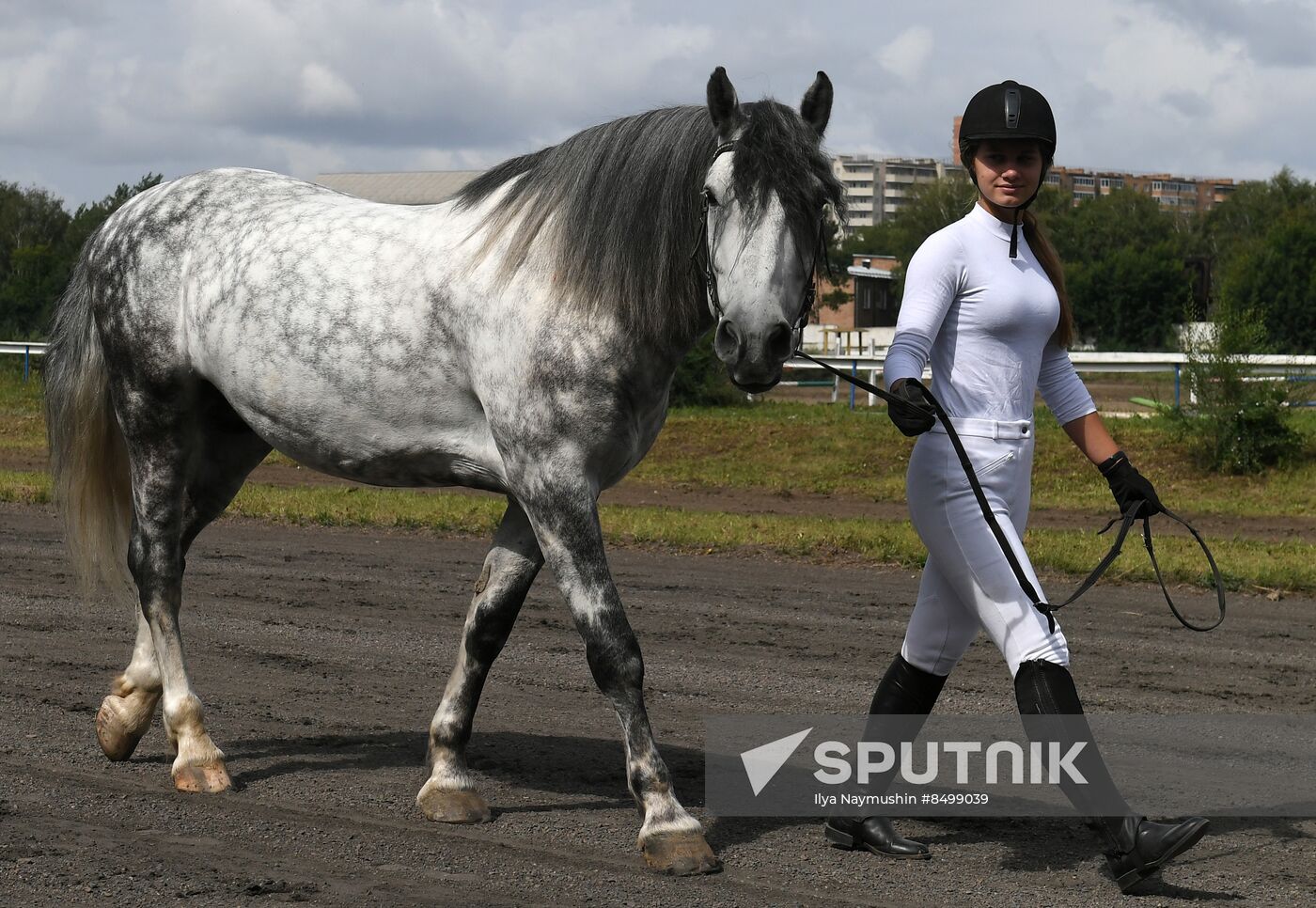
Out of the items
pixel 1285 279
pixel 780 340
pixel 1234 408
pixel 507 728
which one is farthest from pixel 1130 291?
pixel 780 340

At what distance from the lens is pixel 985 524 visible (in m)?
4.10

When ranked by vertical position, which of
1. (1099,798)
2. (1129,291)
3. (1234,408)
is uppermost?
(1099,798)

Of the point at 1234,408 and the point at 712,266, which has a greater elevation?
the point at 712,266

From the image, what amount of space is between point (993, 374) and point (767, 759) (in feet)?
6.19

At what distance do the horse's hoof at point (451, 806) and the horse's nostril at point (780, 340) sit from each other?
5.84ft

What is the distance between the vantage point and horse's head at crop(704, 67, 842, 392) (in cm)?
384

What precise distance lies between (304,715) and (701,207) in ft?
9.75

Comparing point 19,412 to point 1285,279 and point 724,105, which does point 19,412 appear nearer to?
point 724,105

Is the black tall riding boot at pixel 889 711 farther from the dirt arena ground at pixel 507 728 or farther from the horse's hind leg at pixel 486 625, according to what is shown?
the horse's hind leg at pixel 486 625

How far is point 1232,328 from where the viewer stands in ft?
53.9

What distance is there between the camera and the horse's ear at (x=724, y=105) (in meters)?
4.05

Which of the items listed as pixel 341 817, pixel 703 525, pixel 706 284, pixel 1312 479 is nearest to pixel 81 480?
pixel 341 817

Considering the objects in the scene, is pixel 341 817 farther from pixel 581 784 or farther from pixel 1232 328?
pixel 1232 328

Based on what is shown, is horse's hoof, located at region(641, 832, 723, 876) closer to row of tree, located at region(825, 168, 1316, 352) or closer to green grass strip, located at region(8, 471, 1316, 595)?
green grass strip, located at region(8, 471, 1316, 595)
